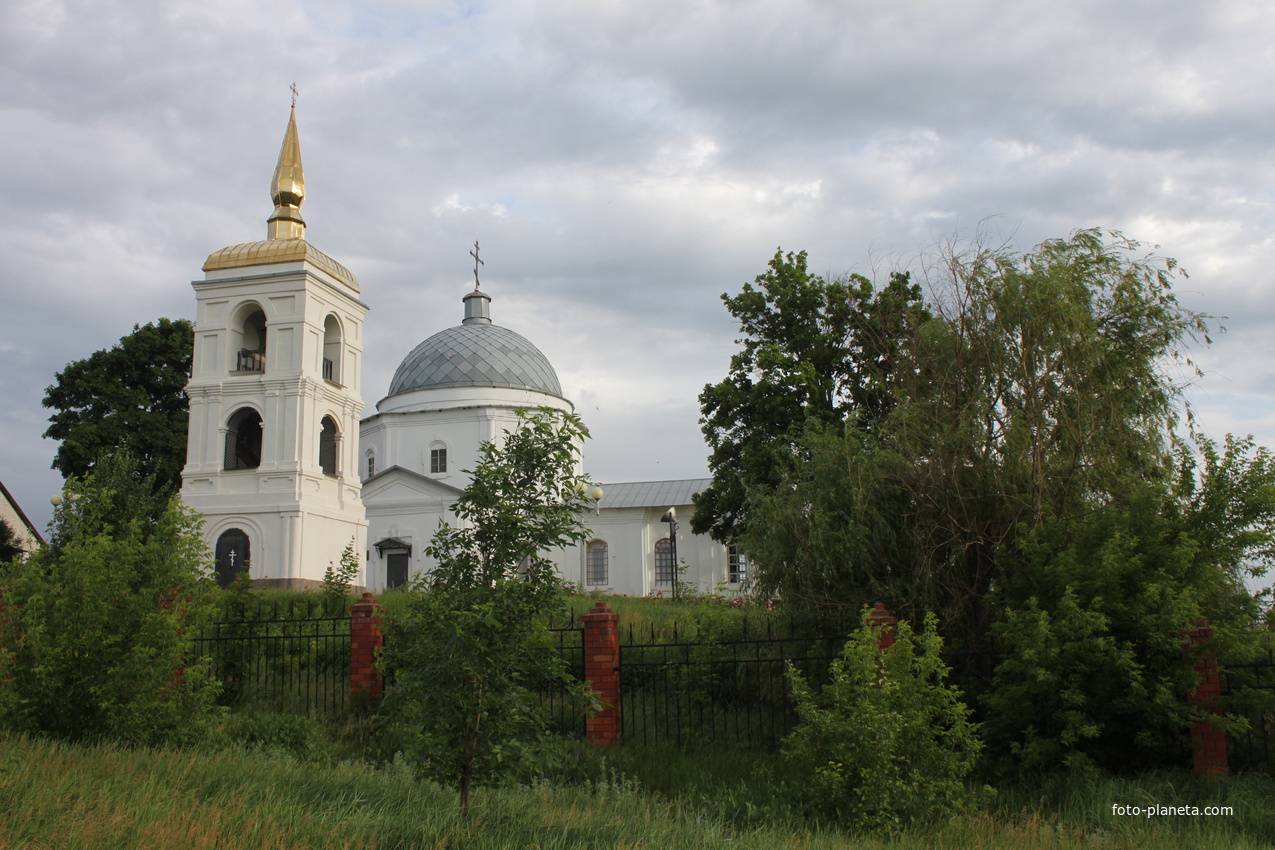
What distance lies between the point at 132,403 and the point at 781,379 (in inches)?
840

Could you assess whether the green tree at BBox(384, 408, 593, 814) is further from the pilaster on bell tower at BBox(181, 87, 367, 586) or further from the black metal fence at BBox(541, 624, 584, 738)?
the pilaster on bell tower at BBox(181, 87, 367, 586)

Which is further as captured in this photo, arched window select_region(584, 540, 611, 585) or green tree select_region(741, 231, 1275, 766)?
arched window select_region(584, 540, 611, 585)

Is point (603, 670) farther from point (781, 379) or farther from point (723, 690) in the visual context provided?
point (781, 379)

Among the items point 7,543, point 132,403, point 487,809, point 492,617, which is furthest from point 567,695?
point 132,403

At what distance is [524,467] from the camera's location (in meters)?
7.11

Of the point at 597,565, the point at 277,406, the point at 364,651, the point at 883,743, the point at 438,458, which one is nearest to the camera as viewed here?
the point at 883,743

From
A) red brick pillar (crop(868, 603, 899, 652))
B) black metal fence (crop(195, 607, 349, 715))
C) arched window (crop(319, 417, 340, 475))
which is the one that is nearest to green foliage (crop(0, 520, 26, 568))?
arched window (crop(319, 417, 340, 475))

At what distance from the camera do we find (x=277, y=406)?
977 inches

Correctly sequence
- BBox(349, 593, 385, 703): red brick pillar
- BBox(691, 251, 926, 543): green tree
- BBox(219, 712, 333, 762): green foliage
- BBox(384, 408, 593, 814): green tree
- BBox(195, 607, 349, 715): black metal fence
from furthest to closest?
BBox(691, 251, 926, 543): green tree
BBox(195, 607, 349, 715): black metal fence
BBox(349, 593, 385, 703): red brick pillar
BBox(219, 712, 333, 762): green foliage
BBox(384, 408, 593, 814): green tree

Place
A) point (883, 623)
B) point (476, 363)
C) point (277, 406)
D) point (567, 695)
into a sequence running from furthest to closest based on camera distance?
1. point (476, 363)
2. point (277, 406)
3. point (567, 695)
4. point (883, 623)

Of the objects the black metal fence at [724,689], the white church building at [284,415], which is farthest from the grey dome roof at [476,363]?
the black metal fence at [724,689]

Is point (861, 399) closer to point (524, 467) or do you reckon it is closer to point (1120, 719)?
point (1120, 719)

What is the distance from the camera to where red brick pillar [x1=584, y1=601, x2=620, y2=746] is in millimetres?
10844

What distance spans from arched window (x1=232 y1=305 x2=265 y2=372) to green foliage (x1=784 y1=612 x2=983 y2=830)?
2107cm
